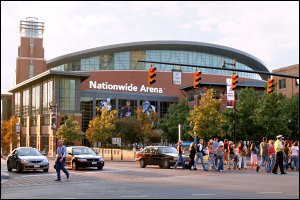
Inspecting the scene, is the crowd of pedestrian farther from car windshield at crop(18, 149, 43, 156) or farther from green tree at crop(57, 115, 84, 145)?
green tree at crop(57, 115, 84, 145)

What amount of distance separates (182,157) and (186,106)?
39080mm

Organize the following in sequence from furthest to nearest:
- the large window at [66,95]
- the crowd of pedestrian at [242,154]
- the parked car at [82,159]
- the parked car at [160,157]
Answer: the large window at [66,95] → the parked car at [160,157] → the parked car at [82,159] → the crowd of pedestrian at [242,154]

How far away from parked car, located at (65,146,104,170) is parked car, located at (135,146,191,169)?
338cm

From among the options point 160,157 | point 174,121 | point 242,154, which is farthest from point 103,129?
point 242,154

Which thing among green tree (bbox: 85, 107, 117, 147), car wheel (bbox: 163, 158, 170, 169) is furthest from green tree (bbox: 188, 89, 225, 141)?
car wheel (bbox: 163, 158, 170, 169)

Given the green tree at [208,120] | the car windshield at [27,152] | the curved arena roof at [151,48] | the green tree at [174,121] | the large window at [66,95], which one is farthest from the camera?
the curved arena roof at [151,48]

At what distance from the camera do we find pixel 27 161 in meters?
21.1

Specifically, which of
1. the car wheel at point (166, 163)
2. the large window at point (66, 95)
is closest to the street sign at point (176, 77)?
the car wheel at point (166, 163)

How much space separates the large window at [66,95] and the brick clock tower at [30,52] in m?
28.6

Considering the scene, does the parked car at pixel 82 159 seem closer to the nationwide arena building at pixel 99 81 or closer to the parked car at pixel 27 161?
the parked car at pixel 27 161

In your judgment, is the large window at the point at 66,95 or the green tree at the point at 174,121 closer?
the green tree at the point at 174,121

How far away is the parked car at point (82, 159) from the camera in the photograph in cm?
2275

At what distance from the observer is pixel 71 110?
202 ft

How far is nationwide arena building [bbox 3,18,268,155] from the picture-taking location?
6209 centimetres
